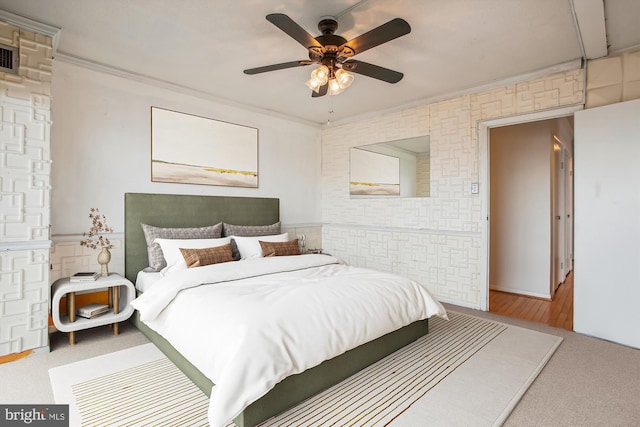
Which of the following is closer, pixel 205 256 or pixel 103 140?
pixel 205 256


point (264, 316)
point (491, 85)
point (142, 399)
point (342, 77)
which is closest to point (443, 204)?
point (491, 85)

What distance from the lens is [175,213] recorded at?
147 inches

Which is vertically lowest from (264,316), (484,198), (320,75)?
(264,316)

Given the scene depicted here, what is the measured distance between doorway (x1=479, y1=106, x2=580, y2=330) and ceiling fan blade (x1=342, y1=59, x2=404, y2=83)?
8.62 ft

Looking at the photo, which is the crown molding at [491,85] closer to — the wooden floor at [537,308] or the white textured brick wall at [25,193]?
the wooden floor at [537,308]

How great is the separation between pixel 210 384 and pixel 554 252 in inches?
190

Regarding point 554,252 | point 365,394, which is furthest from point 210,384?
point 554,252

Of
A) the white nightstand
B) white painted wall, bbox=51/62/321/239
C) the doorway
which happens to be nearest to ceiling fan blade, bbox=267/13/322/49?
white painted wall, bbox=51/62/321/239

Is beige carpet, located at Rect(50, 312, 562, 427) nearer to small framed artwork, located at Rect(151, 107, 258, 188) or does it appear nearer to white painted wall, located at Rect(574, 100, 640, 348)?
white painted wall, located at Rect(574, 100, 640, 348)

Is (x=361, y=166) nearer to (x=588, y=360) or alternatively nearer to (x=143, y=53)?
(x=143, y=53)

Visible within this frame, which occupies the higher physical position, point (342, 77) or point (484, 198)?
point (342, 77)

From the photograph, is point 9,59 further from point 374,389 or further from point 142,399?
point 374,389

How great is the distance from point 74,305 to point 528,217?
17.8ft

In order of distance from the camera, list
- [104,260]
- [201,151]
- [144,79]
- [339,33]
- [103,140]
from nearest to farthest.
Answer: [339,33] < [104,260] < [103,140] < [144,79] < [201,151]
